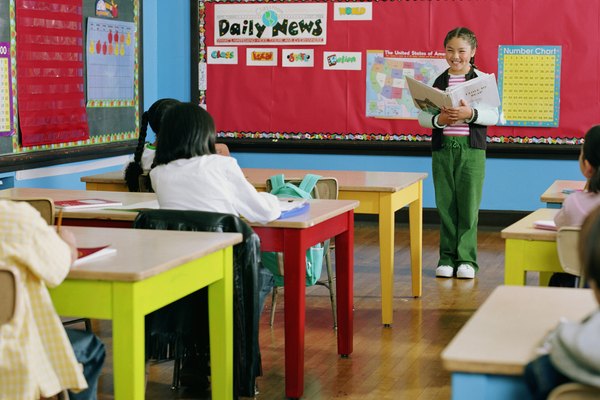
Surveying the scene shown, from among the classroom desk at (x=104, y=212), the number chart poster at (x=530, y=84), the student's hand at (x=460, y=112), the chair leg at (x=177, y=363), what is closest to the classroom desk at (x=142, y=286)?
the chair leg at (x=177, y=363)

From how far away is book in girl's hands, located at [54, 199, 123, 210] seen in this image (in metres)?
3.93

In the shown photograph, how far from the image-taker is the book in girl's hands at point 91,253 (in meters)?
2.76

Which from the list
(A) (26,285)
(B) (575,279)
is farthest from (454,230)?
(A) (26,285)

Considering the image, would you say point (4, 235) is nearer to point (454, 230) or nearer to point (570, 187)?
point (570, 187)

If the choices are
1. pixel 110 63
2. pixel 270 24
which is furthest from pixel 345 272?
pixel 270 24

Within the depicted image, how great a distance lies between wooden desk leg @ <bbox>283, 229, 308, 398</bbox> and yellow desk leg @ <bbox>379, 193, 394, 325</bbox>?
1165 mm

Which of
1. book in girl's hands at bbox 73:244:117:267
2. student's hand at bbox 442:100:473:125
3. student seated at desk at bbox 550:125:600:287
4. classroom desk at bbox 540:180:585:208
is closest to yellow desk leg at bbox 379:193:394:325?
classroom desk at bbox 540:180:585:208

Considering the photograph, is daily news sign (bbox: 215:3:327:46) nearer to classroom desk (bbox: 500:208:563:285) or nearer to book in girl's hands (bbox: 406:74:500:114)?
book in girl's hands (bbox: 406:74:500:114)

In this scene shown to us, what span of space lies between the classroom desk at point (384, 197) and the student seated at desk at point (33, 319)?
2.22 metres

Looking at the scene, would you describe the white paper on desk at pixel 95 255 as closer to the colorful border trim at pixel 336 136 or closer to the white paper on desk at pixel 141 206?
the white paper on desk at pixel 141 206

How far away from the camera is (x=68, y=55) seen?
6.55 meters

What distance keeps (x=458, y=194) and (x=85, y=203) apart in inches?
106

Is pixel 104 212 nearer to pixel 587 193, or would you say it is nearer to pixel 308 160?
pixel 587 193

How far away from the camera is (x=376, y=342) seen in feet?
15.1
